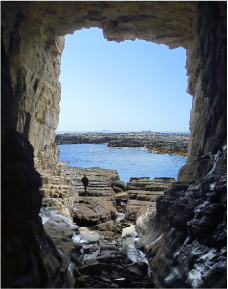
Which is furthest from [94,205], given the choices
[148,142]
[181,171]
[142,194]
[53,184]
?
[148,142]

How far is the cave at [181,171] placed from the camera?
9.80 ft

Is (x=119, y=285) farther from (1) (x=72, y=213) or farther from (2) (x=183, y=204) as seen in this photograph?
(1) (x=72, y=213)

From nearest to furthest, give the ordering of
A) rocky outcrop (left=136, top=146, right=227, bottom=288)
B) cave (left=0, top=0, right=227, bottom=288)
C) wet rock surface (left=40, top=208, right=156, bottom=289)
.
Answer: rocky outcrop (left=136, top=146, right=227, bottom=288)
cave (left=0, top=0, right=227, bottom=288)
wet rock surface (left=40, top=208, right=156, bottom=289)

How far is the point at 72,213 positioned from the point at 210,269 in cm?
607

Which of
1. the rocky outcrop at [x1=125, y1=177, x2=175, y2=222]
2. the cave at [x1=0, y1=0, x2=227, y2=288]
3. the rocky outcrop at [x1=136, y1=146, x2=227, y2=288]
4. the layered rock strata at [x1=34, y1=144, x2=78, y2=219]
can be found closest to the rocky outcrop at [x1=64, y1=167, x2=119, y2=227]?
the layered rock strata at [x1=34, y1=144, x2=78, y2=219]

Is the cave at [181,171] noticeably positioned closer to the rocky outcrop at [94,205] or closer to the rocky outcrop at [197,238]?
the rocky outcrop at [197,238]

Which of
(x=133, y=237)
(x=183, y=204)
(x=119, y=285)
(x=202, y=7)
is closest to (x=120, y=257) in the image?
(x=119, y=285)

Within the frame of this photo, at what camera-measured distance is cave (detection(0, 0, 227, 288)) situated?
2988 millimetres

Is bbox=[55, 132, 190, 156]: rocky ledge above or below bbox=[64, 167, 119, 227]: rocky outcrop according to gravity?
above

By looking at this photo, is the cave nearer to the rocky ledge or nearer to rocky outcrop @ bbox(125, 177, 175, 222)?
rocky outcrop @ bbox(125, 177, 175, 222)

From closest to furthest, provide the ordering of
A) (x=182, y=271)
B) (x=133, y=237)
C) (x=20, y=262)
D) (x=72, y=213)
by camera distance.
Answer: (x=20, y=262), (x=182, y=271), (x=133, y=237), (x=72, y=213)

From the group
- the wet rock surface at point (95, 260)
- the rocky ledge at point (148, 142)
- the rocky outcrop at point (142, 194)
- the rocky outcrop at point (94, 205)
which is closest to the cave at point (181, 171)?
the wet rock surface at point (95, 260)

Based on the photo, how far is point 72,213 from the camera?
8078 millimetres

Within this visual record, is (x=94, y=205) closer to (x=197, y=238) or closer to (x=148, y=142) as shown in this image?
(x=197, y=238)
